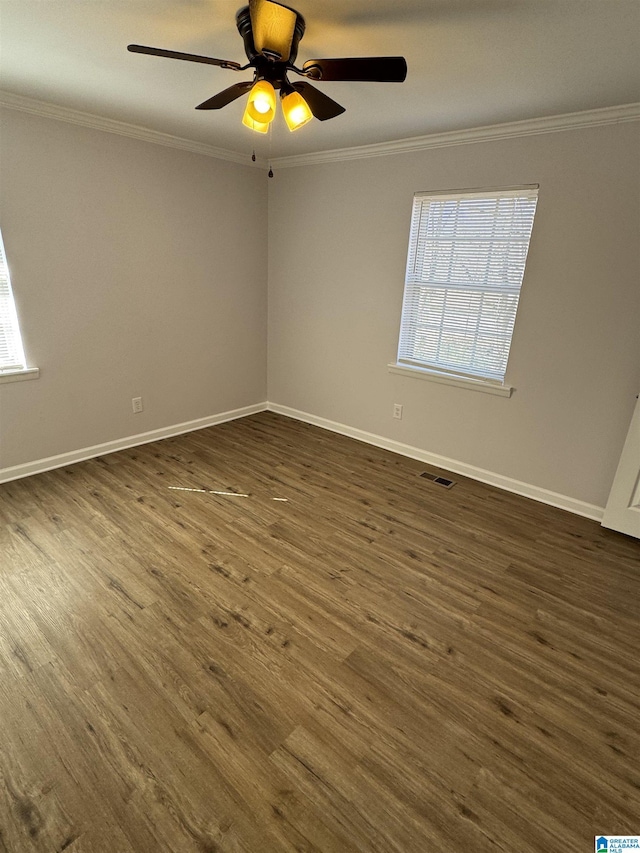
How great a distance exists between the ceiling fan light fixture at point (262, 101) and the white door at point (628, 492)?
251 centimetres

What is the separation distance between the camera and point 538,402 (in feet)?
9.79

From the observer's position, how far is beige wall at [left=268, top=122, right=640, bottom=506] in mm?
2549

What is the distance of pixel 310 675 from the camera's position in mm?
1698

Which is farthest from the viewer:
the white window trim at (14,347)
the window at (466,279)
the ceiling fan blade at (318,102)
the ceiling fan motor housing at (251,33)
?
the window at (466,279)

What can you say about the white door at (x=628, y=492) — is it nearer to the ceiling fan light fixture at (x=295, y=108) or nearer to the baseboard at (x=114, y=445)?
the ceiling fan light fixture at (x=295, y=108)

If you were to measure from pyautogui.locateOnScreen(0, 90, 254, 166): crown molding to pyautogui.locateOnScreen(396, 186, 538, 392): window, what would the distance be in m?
1.74

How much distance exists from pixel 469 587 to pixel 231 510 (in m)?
1.53

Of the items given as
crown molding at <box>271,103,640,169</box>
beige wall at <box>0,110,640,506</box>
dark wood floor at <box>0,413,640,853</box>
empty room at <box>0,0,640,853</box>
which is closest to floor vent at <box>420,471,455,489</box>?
empty room at <box>0,0,640,853</box>

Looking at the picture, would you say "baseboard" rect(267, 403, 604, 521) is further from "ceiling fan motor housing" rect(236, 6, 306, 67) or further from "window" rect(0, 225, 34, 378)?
"ceiling fan motor housing" rect(236, 6, 306, 67)

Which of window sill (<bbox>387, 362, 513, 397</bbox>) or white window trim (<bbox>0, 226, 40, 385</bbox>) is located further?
window sill (<bbox>387, 362, 513, 397</bbox>)

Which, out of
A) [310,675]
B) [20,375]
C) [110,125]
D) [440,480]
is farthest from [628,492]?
[110,125]

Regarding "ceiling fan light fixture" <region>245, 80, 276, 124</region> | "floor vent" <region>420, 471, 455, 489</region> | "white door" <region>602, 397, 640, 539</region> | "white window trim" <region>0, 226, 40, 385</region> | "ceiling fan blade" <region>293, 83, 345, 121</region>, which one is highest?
"ceiling fan blade" <region>293, 83, 345, 121</region>

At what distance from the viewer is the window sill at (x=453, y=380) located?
3.13 meters

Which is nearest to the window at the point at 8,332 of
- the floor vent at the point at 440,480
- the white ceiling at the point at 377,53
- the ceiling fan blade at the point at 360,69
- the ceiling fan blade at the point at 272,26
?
the white ceiling at the point at 377,53
